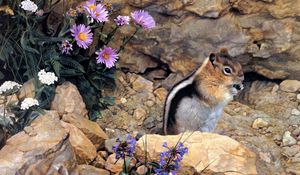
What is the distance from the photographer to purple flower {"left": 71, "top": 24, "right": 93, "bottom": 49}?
6711 mm

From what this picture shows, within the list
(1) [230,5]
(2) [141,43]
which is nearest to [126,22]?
(2) [141,43]

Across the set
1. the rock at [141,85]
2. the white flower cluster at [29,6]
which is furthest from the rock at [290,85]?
the white flower cluster at [29,6]

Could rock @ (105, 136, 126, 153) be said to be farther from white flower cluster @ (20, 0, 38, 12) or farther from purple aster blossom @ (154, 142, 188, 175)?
white flower cluster @ (20, 0, 38, 12)

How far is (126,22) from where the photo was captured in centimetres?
701

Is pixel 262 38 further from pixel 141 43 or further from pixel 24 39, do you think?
pixel 24 39

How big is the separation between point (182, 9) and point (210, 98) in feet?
3.76

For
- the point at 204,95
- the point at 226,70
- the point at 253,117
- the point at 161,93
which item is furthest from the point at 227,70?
the point at 161,93

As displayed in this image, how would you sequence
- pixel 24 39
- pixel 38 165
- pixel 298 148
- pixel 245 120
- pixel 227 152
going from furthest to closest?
1. pixel 245 120
2. pixel 298 148
3. pixel 24 39
4. pixel 227 152
5. pixel 38 165

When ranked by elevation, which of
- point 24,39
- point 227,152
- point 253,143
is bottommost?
point 253,143

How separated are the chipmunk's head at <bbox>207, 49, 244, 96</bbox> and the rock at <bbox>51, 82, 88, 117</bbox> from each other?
1.57 m

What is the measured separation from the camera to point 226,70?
730cm

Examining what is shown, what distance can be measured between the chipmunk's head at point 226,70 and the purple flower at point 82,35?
1.42 meters

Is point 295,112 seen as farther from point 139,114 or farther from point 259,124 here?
point 139,114

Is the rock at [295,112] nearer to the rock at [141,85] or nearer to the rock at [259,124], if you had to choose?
→ the rock at [259,124]
